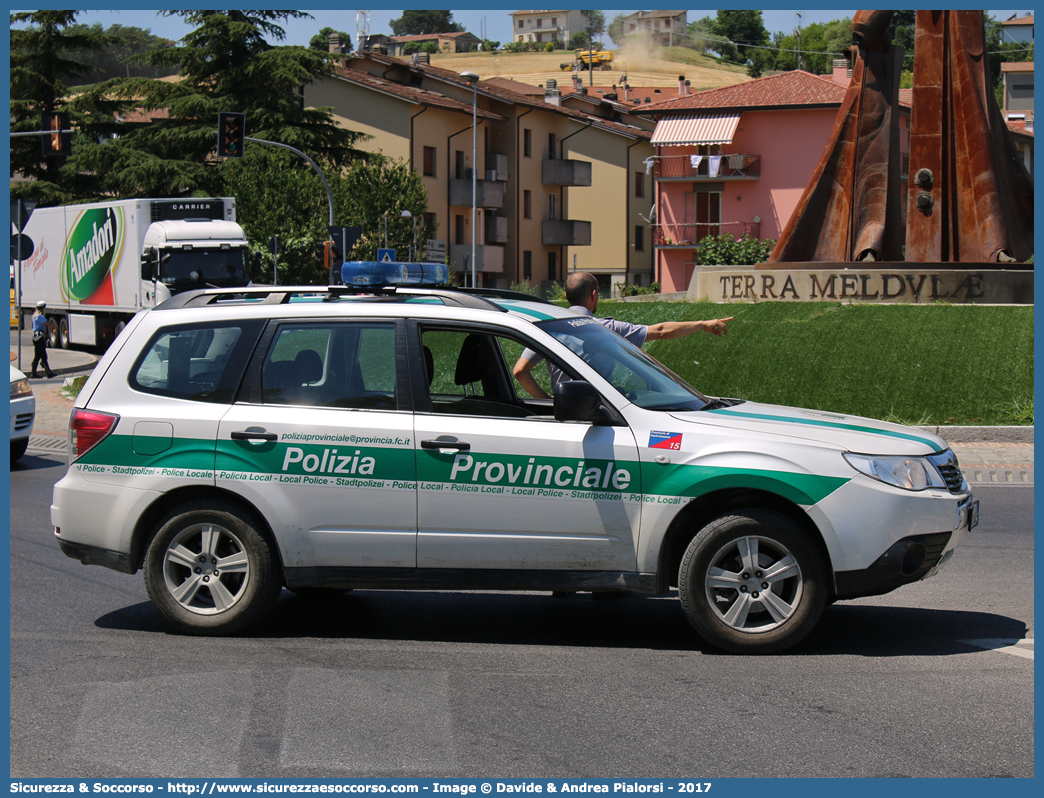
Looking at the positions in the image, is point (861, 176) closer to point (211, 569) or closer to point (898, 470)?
point (898, 470)

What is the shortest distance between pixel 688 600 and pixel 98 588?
3962 mm

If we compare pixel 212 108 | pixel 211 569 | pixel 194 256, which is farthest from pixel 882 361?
pixel 212 108

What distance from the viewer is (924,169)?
79.4 feet

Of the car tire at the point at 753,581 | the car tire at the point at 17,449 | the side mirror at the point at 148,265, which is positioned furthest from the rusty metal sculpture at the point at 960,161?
the car tire at the point at 753,581

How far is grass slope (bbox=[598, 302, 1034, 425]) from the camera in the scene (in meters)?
17.0

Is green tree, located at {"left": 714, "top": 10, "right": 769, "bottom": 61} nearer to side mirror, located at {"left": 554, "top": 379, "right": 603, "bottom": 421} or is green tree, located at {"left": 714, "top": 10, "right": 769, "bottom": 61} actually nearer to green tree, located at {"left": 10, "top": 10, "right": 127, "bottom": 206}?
green tree, located at {"left": 10, "top": 10, "right": 127, "bottom": 206}

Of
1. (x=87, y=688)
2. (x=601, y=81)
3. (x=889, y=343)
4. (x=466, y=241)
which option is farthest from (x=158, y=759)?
(x=601, y=81)

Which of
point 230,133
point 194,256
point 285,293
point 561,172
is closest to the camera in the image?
point 285,293

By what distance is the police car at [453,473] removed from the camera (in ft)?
18.7

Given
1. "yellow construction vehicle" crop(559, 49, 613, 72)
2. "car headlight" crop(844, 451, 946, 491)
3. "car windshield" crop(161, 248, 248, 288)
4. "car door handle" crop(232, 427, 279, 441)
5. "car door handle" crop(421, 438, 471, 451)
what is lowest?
"car headlight" crop(844, 451, 946, 491)

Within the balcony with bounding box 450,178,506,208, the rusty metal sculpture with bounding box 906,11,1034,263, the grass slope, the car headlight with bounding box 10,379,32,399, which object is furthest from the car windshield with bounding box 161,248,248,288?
the balcony with bounding box 450,178,506,208

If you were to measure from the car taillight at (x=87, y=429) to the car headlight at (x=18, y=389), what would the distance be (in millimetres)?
8259

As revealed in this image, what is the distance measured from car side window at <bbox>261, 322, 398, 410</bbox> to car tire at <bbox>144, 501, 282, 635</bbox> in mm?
679

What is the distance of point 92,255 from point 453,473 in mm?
32512
